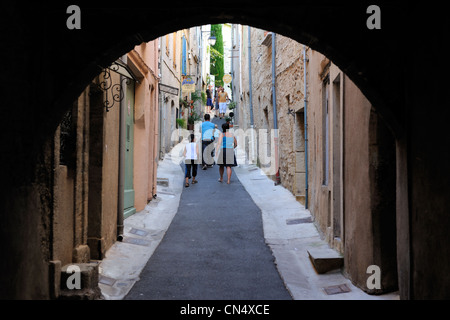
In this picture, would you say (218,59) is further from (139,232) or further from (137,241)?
(137,241)

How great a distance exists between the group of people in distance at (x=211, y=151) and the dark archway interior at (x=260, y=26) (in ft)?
29.3

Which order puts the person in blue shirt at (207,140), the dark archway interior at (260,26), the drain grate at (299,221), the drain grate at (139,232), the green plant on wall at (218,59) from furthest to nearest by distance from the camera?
the green plant on wall at (218,59) < the person in blue shirt at (207,140) < the drain grate at (299,221) < the drain grate at (139,232) < the dark archway interior at (260,26)

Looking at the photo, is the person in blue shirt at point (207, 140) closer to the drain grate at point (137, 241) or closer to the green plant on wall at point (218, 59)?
the drain grate at point (137, 241)

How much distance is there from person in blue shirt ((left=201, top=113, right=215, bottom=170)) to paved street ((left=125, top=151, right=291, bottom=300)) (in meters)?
4.70

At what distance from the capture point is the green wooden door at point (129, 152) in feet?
30.3

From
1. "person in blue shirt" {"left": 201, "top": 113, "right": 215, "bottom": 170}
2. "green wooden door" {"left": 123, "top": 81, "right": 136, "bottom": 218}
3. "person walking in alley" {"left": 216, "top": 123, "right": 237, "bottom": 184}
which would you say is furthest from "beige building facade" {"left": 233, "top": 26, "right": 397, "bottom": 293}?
"green wooden door" {"left": 123, "top": 81, "right": 136, "bottom": 218}

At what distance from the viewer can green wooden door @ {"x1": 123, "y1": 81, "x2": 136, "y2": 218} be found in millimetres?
9250

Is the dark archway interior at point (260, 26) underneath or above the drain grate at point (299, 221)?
above

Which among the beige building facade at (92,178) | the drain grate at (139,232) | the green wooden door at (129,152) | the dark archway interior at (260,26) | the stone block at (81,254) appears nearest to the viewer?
the dark archway interior at (260,26)

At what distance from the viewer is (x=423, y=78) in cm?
364

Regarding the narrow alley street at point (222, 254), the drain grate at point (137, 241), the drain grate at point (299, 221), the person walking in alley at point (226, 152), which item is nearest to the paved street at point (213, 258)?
the narrow alley street at point (222, 254)

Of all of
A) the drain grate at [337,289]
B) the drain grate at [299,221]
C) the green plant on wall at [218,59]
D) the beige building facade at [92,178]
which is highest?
the green plant on wall at [218,59]

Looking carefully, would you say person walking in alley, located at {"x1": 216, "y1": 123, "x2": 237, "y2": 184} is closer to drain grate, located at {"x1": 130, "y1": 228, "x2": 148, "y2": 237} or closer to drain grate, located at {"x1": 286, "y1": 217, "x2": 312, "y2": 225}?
drain grate, located at {"x1": 286, "y1": 217, "x2": 312, "y2": 225}
